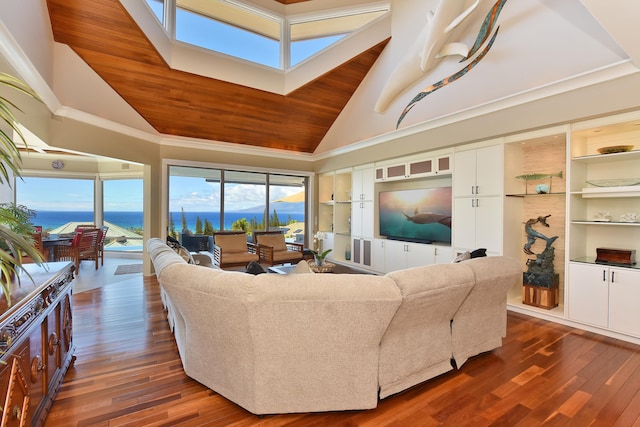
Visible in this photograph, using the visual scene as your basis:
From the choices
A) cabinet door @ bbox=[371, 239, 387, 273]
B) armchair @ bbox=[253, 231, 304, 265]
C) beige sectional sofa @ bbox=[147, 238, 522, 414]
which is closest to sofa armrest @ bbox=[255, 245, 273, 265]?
armchair @ bbox=[253, 231, 304, 265]

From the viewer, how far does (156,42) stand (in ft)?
13.9

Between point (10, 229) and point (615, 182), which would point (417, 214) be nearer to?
point (615, 182)

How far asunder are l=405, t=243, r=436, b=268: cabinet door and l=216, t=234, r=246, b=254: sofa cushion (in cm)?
314

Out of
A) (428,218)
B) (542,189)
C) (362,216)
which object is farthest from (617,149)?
(362,216)

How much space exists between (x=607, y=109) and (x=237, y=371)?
4158 mm

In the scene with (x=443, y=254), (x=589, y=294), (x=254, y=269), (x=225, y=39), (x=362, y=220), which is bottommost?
(x=589, y=294)

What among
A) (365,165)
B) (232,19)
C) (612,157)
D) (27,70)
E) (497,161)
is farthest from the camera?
(365,165)

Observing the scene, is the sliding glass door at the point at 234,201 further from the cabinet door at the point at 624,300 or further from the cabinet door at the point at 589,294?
the cabinet door at the point at 624,300

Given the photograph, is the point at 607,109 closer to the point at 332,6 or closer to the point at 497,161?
the point at 497,161

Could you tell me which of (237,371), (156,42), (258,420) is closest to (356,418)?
(258,420)

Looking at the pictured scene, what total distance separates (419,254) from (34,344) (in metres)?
4.88

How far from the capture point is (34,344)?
1.70m

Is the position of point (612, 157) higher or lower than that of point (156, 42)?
lower

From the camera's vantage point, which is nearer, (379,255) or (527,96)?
(527,96)
